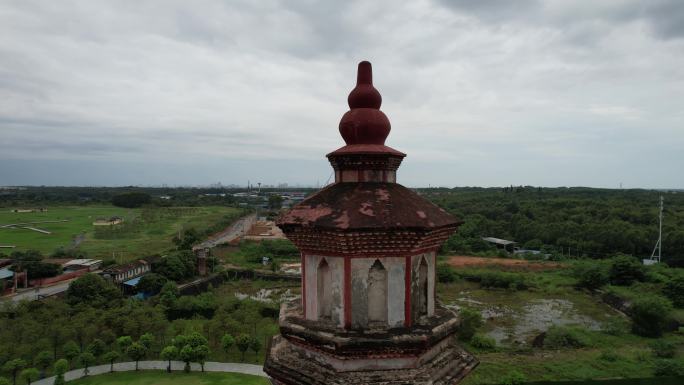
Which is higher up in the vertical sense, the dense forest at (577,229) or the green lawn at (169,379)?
the dense forest at (577,229)

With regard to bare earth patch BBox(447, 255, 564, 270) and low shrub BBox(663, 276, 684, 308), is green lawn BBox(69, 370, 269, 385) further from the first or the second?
bare earth patch BBox(447, 255, 564, 270)

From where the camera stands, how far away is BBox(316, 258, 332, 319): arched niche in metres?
6.12

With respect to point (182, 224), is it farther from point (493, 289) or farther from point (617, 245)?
point (617, 245)

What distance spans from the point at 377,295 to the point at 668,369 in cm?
3156

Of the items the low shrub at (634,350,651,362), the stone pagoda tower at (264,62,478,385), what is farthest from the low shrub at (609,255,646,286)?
the stone pagoda tower at (264,62,478,385)

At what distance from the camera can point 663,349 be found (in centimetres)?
2986

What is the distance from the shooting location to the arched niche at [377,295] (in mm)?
5906

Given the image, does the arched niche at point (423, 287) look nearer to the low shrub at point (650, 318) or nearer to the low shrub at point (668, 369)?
the low shrub at point (668, 369)

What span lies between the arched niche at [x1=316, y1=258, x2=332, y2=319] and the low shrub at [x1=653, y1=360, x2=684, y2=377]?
31.4 metres

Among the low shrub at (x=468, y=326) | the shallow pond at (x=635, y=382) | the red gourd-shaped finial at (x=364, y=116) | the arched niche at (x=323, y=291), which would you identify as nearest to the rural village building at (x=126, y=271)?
the low shrub at (x=468, y=326)

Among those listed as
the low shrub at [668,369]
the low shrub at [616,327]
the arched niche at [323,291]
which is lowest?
the low shrub at [616,327]

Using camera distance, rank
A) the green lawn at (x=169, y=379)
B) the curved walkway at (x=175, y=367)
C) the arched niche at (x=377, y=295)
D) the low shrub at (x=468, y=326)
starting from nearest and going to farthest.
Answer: the arched niche at (x=377, y=295)
the green lawn at (x=169, y=379)
the curved walkway at (x=175, y=367)
the low shrub at (x=468, y=326)

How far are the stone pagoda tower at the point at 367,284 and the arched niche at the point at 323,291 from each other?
0.05 feet

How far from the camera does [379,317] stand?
5953mm
